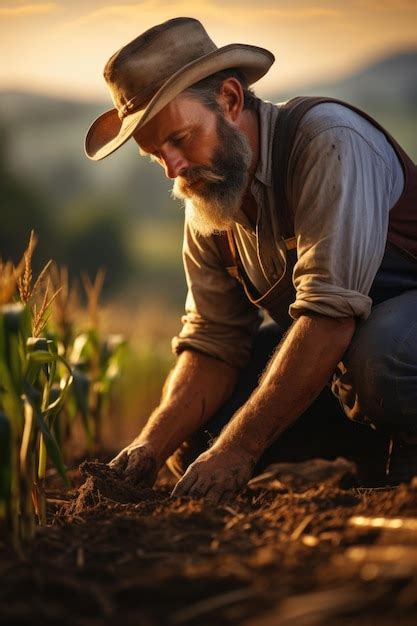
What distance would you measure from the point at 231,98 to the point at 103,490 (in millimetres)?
1576

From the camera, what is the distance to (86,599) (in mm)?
2061

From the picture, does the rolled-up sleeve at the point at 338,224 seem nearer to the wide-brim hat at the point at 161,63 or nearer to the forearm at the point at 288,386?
the forearm at the point at 288,386

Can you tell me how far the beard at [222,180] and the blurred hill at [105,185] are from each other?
29.2 m

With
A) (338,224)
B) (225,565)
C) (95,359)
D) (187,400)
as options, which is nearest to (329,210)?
(338,224)

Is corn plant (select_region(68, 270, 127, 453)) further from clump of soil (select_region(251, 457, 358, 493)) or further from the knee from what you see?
the knee

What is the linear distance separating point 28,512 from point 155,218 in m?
61.0

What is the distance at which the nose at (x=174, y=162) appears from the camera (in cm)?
351

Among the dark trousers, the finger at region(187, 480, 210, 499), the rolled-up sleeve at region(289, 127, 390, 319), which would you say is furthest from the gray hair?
the finger at region(187, 480, 210, 499)

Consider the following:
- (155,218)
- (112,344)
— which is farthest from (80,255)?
(112,344)

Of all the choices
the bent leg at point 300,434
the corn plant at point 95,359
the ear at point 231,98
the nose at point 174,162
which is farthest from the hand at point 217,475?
the corn plant at point 95,359

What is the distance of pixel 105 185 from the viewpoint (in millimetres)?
70688

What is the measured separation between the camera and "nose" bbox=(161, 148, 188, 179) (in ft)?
11.5

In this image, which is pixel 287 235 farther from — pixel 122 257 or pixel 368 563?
pixel 122 257

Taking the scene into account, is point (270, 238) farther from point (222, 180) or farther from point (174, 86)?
point (174, 86)
